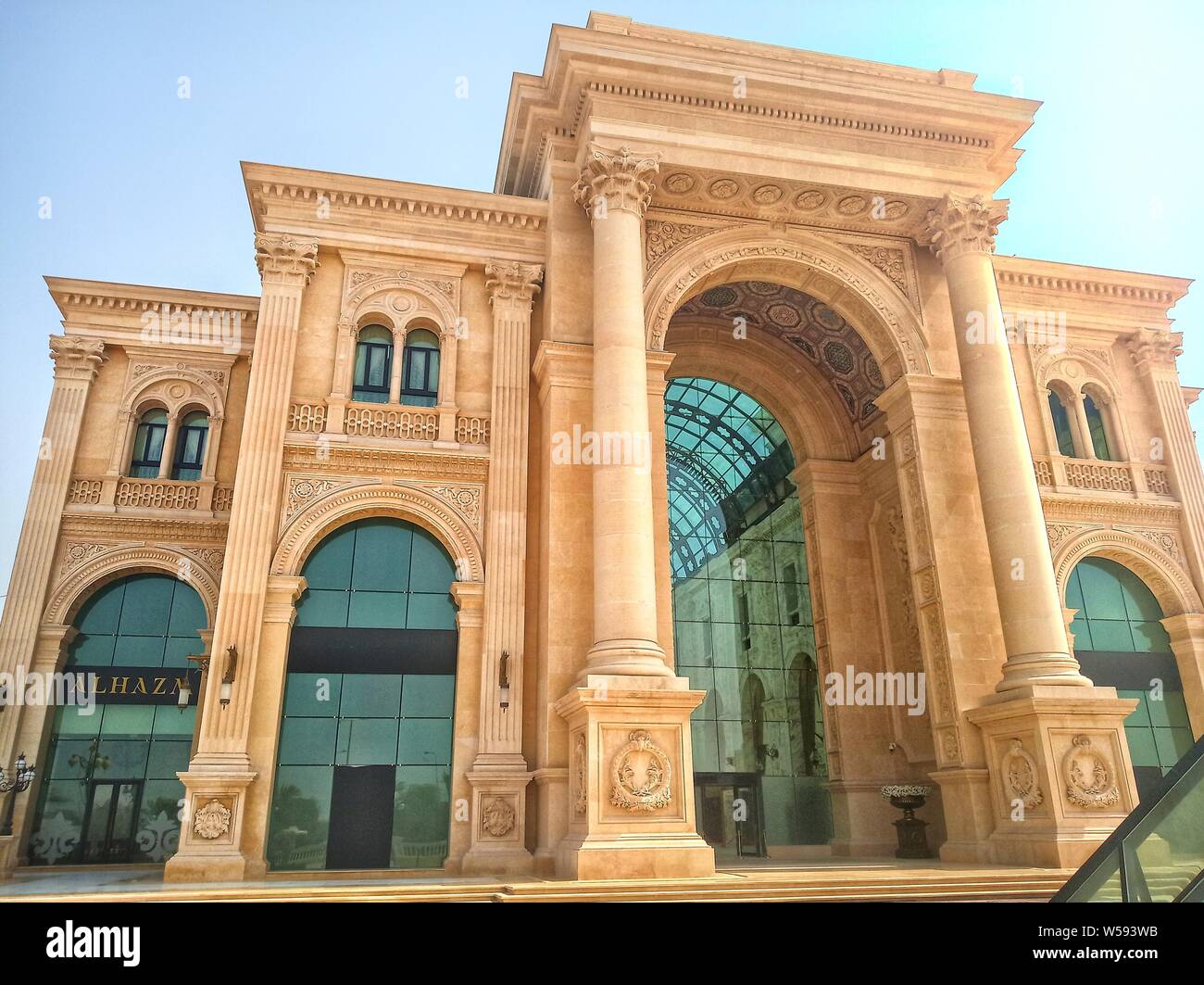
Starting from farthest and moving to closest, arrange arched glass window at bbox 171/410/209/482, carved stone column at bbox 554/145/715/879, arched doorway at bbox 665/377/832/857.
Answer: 1. arched doorway at bbox 665/377/832/857
2. arched glass window at bbox 171/410/209/482
3. carved stone column at bbox 554/145/715/879

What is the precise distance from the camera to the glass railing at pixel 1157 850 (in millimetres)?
4250

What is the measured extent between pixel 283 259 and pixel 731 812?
17517 millimetres

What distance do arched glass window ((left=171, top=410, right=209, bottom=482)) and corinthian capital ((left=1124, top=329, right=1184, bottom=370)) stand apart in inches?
1007

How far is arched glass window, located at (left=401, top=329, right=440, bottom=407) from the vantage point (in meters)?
19.7

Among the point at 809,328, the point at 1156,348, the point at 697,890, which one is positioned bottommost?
the point at 697,890

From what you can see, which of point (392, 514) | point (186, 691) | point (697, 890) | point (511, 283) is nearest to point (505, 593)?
point (392, 514)

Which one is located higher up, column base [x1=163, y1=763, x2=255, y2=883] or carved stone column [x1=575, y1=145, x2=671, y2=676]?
carved stone column [x1=575, y1=145, x2=671, y2=676]

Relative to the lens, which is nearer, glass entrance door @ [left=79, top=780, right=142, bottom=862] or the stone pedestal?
the stone pedestal

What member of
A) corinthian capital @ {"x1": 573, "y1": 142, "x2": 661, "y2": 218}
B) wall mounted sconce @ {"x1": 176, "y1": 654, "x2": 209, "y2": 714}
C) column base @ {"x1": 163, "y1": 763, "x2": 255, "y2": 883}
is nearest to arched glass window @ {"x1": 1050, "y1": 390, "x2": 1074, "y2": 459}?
corinthian capital @ {"x1": 573, "y1": 142, "x2": 661, "y2": 218}

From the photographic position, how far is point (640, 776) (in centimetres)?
1384

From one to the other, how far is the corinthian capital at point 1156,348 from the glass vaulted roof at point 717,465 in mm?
10091

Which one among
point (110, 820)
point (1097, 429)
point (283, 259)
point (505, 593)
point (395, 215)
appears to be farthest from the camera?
point (1097, 429)

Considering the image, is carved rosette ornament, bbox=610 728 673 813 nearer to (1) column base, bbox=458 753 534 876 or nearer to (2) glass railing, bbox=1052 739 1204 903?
(1) column base, bbox=458 753 534 876

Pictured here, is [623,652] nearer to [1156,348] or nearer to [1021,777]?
[1021,777]
